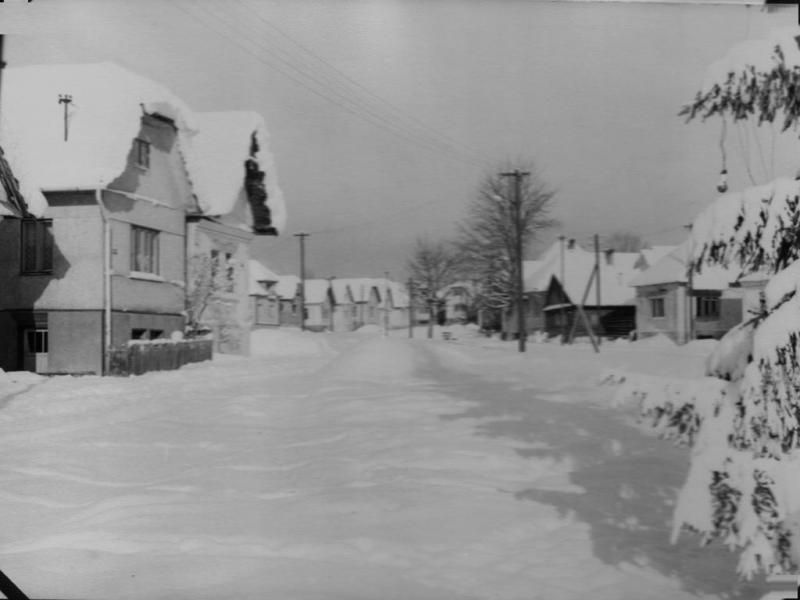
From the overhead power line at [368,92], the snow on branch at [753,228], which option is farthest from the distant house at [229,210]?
the snow on branch at [753,228]

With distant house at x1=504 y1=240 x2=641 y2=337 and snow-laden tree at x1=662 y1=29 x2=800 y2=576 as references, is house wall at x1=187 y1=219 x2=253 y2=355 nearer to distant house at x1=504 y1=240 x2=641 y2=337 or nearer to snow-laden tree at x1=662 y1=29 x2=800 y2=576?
distant house at x1=504 y1=240 x2=641 y2=337

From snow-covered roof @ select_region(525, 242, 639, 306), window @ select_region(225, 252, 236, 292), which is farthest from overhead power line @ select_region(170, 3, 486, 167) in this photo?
window @ select_region(225, 252, 236, 292)

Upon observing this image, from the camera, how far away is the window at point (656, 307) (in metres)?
1.93

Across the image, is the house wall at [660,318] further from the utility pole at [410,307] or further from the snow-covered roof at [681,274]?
the utility pole at [410,307]

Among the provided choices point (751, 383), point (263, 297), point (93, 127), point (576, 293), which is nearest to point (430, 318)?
point (576, 293)

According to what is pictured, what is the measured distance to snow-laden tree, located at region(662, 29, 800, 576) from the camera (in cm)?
151

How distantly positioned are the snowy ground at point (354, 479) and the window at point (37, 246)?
14.6 inches

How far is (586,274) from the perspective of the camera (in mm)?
1943

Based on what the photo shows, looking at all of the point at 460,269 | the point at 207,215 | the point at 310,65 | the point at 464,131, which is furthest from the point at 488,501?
the point at 310,65

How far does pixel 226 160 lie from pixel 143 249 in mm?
396

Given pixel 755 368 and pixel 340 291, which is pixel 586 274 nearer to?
→ pixel 755 368

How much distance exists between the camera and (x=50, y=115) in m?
2.14

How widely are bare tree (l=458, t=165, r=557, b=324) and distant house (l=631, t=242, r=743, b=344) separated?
13.5 inches

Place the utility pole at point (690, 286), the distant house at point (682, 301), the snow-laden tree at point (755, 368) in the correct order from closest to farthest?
the snow-laden tree at point (755, 368)
the utility pole at point (690, 286)
the distant house at point (682, 301)
